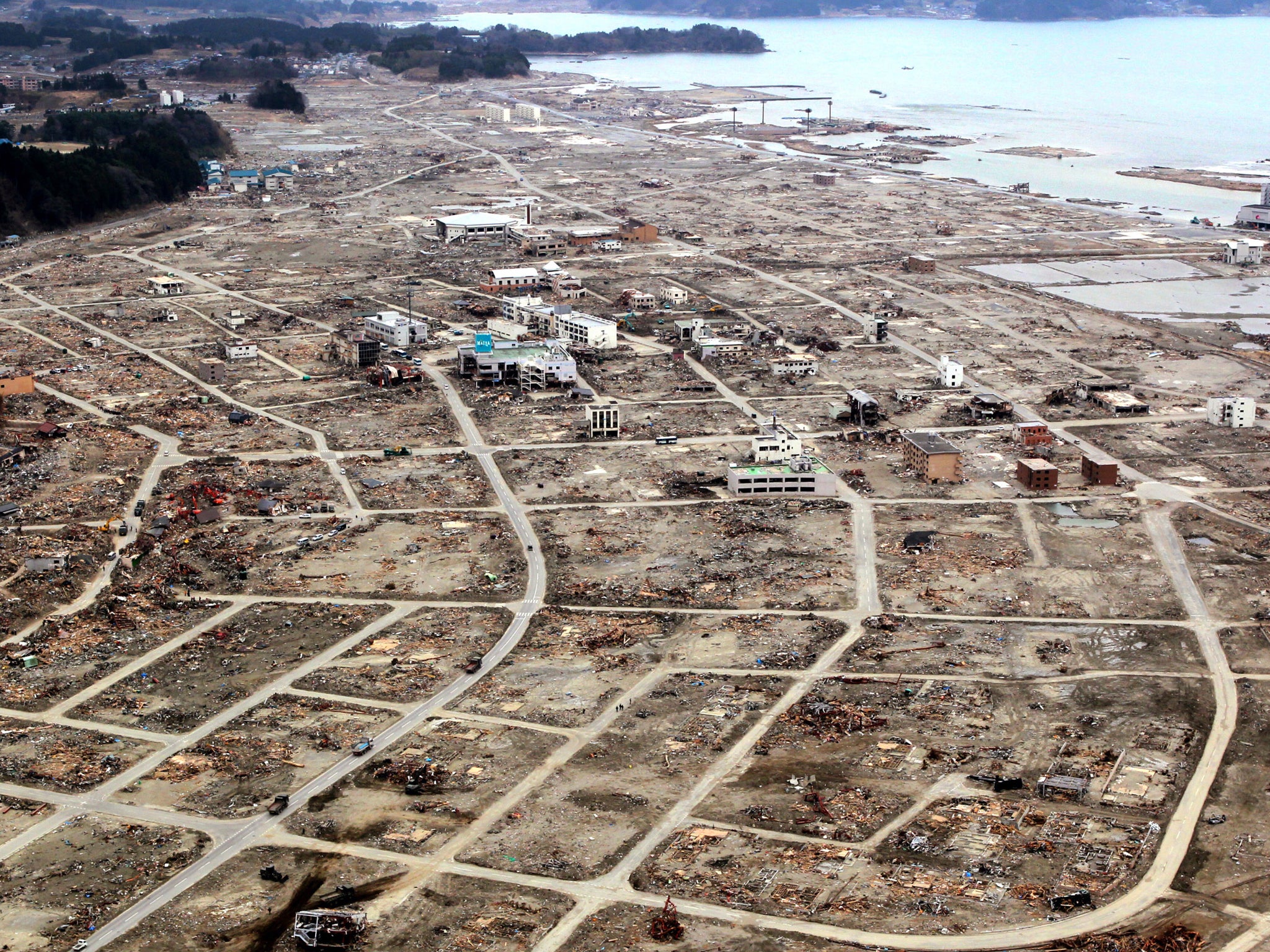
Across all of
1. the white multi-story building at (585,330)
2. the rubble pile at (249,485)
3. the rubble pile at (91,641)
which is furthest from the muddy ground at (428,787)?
the white multi-story building at (585,330)

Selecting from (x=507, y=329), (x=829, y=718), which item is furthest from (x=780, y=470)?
(x=507, y=329)

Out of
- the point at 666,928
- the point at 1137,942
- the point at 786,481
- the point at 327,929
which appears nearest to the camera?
the point at 1137,942

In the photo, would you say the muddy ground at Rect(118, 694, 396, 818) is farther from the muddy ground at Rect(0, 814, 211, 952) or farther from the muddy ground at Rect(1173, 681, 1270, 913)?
the muddy ground at Rect(1173, 681, 1270, 913)

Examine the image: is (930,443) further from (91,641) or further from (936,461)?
(91,641)

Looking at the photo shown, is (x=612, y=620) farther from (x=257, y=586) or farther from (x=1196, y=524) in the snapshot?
(x=1196, y=524)

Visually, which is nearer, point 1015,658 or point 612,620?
point 1015,658

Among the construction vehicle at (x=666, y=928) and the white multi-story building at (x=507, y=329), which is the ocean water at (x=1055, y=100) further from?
the construction vehicle at (x=666, y=928)

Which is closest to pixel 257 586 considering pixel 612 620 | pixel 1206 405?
pixel 612 620
